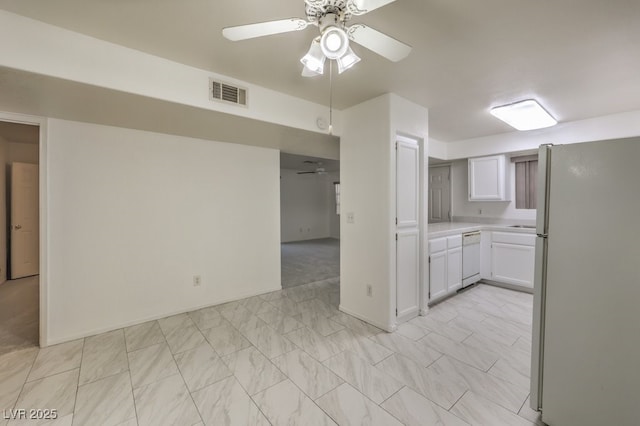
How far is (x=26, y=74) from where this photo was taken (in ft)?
5.26

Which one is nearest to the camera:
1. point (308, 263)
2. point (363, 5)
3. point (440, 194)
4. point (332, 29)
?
point (363, 5)

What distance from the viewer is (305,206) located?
29.7 feet

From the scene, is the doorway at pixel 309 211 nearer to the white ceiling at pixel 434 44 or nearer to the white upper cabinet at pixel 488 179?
the white upper cabinet at pixel 488 179

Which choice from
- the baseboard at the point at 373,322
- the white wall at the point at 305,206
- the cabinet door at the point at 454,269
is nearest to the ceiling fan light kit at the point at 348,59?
the baseboard at the point at 373,322

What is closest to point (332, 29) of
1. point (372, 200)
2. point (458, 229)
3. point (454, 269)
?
point (372, 200)

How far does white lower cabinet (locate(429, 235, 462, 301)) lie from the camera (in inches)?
125

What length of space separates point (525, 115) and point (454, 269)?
203 cm

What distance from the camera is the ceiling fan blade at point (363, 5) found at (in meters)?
1.11

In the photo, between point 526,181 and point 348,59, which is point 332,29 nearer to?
point 348,59

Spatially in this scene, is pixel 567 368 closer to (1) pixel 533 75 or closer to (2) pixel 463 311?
(2) pixel 463 311

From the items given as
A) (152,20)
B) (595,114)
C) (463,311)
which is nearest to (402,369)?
(463,311)

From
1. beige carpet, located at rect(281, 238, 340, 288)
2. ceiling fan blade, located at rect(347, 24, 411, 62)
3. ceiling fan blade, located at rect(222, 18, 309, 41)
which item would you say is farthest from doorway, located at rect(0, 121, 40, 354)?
ceiling fan blade, located at rect(347, 24, 411, 62)

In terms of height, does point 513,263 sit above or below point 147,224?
below

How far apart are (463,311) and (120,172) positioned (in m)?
4.11
